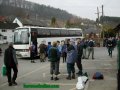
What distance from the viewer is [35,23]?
12144 cm

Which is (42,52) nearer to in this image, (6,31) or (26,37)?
(26,37)

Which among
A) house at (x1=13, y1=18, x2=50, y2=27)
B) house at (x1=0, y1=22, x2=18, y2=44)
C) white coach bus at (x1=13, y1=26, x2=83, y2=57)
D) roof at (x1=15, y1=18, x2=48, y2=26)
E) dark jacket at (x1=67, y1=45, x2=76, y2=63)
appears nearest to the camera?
dark jacket at (x1=67, y1=45, x2=76, y2=63)

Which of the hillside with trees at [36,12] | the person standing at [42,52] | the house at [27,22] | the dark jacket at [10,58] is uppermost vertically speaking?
the hillside with trees at [36,12]

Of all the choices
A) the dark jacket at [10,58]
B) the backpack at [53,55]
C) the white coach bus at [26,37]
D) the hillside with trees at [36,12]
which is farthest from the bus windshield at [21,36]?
the hillside with trees at [36,12]

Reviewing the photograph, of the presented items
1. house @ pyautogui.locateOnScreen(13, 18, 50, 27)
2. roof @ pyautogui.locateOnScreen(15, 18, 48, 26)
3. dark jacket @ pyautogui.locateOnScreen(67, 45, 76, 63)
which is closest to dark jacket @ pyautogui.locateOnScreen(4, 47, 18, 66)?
dark jacket @ pyautogui.locateOnScreen(67, 45, 76, 63)

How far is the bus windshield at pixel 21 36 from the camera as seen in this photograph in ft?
107

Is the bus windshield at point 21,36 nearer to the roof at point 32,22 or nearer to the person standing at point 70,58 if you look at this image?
the person standing at point 70,58

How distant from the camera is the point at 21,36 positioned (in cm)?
3316

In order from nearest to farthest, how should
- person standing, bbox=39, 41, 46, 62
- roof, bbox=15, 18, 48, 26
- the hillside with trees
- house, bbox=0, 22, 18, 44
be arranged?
person standing, bbox=39, 41, 46, 62, the hillside with trees, house, bbox=0, 22, 18, 44, roof, bbox=15, 18, 48, 26

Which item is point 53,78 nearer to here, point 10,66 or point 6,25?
point 10,66

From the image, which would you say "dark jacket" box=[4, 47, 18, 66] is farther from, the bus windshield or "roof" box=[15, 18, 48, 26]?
"roof" box=[15, 18, 48, 26]

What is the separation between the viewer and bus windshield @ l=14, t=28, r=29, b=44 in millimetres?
32625

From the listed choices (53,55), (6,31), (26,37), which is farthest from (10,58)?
(6,31)

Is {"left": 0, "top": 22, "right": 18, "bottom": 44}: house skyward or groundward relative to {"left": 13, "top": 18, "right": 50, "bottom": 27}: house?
groundward
